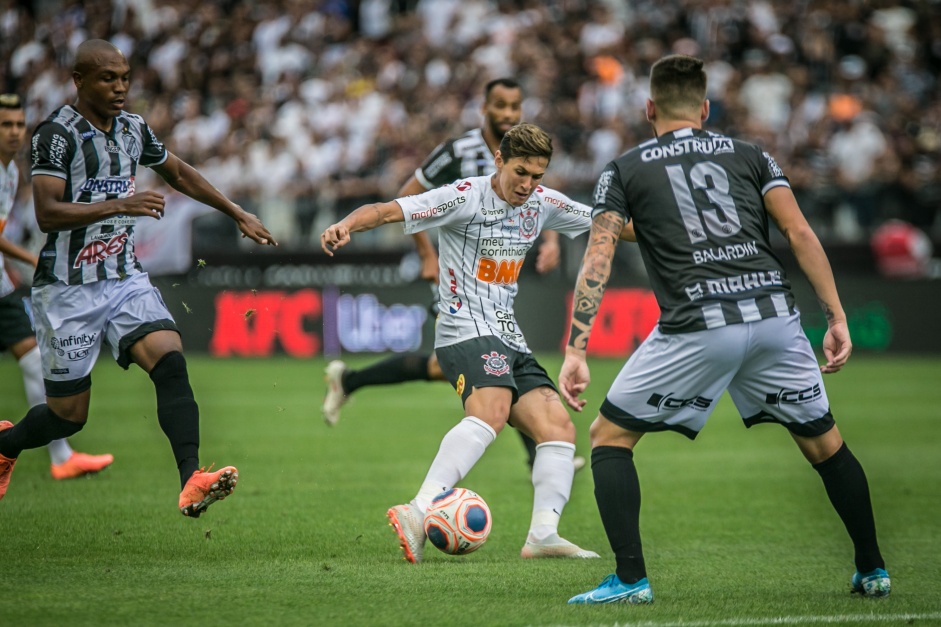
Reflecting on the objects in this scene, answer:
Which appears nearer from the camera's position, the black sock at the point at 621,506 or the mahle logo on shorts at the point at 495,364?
the black sock at the point at 621,506

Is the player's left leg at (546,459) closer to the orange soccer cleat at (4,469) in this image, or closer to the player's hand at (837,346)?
the player's hand at (837,346)

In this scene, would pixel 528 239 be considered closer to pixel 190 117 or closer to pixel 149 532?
pixel 149 532

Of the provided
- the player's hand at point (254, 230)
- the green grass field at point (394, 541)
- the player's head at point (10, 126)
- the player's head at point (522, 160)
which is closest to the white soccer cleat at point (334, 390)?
the green grass field at point (394, 541)

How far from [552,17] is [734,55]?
3.63 meters

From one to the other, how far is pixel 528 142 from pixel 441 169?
247cm

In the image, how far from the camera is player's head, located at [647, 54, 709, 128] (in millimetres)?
5418

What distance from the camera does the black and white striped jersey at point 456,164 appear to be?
9.00 meters

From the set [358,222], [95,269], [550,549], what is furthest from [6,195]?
[550,549]

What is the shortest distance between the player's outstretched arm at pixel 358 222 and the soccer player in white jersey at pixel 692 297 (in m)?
1.28

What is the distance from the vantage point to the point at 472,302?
276 inches

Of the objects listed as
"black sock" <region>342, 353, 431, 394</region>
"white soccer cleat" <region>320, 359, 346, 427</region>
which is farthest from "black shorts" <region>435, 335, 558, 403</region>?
"white soccer cleat" <region>320, 359, 346, 427</region>

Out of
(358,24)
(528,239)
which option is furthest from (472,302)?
(358,24)

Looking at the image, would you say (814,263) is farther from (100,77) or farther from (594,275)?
(100,77)

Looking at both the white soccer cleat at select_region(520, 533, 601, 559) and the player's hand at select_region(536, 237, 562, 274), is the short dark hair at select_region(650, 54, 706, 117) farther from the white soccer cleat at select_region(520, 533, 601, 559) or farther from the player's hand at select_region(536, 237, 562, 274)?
the white soccer cleat at select_region(520, 533, 601, 559)
